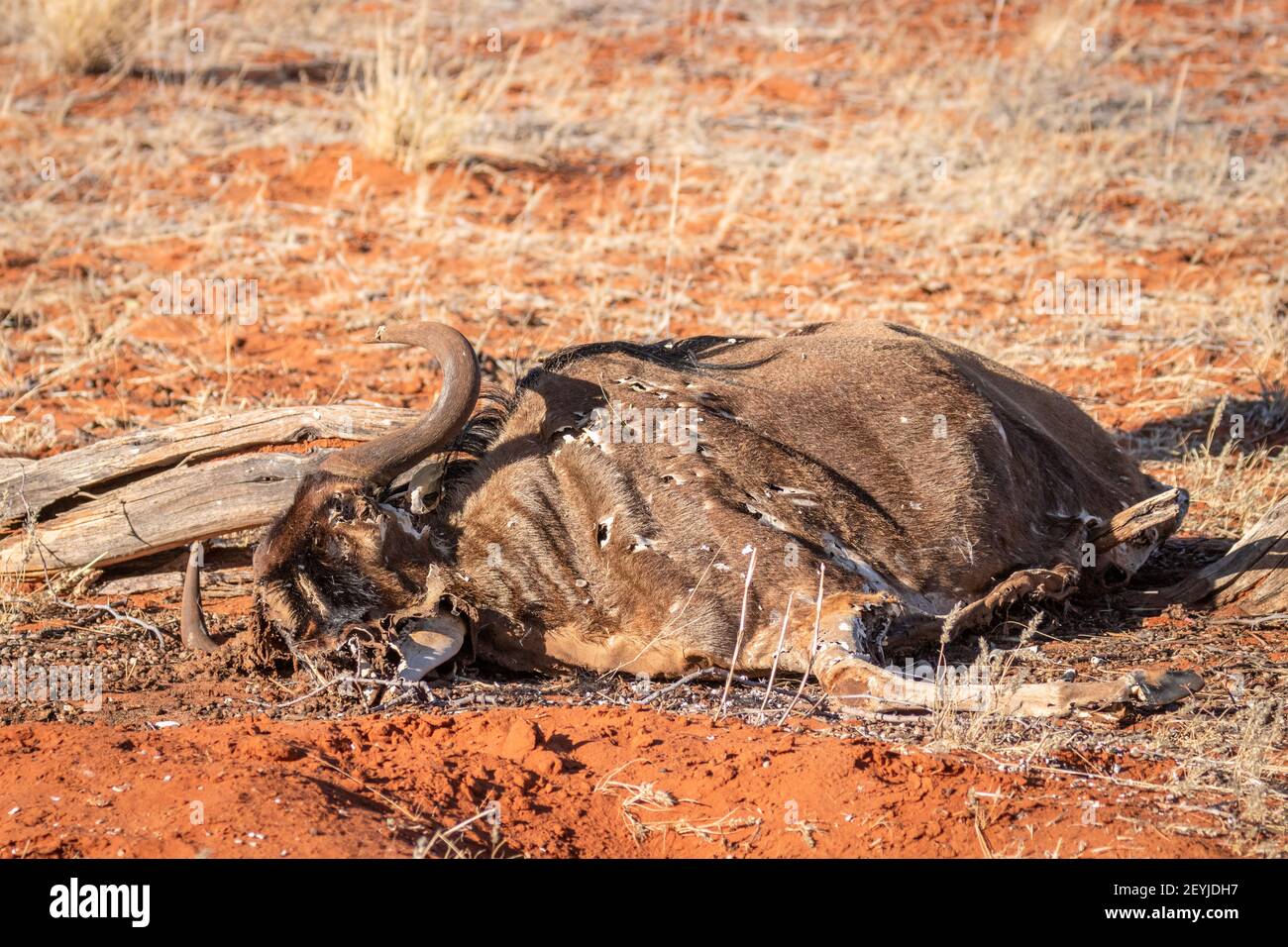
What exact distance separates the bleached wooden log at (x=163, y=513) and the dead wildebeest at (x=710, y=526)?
60 cm

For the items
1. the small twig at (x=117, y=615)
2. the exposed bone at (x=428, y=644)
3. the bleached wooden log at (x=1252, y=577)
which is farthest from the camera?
the bleached wooden log at (x=1252, y=577)

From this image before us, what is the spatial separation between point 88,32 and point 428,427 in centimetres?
964

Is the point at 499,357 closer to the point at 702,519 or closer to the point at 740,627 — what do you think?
the point at 702,519

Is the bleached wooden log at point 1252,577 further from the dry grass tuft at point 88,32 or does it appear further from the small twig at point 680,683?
the dry grass tuft at point 88,32

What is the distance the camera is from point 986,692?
15.0 ft

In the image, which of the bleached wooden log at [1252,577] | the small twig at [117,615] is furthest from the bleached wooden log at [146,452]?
the bleached wooden log at [1252,577]

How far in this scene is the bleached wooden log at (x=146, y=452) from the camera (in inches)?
222

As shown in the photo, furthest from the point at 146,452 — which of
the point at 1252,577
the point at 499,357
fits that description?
the point at 1252,577

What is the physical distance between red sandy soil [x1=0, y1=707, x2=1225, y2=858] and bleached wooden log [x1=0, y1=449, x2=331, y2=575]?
1173 millimetres

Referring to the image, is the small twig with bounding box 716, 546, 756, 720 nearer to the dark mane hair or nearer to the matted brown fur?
the matted brown fur

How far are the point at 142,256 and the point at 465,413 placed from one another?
19.3 feet

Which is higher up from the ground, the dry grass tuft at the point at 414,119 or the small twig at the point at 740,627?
the dry grass tuft at the point at 414,119

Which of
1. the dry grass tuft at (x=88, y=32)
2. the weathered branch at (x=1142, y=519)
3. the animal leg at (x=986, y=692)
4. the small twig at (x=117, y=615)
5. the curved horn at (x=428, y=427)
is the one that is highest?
the dry grass tuft at (x=88, y=32)

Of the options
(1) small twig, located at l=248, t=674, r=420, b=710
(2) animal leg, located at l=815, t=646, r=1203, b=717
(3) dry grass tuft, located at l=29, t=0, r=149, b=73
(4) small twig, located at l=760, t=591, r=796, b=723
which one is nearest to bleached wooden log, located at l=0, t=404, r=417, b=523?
(1) small twig, located at l=248, t=674, r=420, b=710
